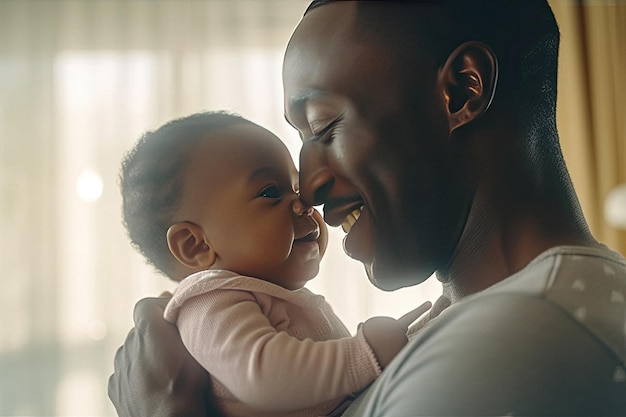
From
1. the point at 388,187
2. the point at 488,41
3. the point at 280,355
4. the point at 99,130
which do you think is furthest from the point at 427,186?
the point at 99,130

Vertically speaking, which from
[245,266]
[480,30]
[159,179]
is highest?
[480,30]

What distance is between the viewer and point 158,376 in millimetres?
877

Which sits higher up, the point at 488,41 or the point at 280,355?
the point at 488,41

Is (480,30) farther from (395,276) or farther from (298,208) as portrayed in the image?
(298,208)

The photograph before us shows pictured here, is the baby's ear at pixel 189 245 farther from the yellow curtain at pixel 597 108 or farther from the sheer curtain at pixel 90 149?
the yellow curtain at pixel 597 108

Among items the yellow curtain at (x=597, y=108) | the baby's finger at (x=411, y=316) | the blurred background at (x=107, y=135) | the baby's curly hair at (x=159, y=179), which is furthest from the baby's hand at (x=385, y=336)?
the yellow curtain at (x=597, y=108)

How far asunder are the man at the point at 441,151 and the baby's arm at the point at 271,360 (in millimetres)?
51

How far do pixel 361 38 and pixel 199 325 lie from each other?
0.37 m

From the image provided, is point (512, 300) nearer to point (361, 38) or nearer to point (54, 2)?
point (361, 38)

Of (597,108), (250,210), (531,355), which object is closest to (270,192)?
(250,210)

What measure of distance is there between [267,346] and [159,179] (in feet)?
1.05

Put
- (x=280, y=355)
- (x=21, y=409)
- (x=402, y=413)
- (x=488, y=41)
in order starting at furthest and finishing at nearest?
(x=21, y=409)
(x=280, y=355)
(x=488, y=41)
(x=402, y=413)

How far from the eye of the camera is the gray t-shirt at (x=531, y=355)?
478mm

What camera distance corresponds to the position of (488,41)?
2.04ft
